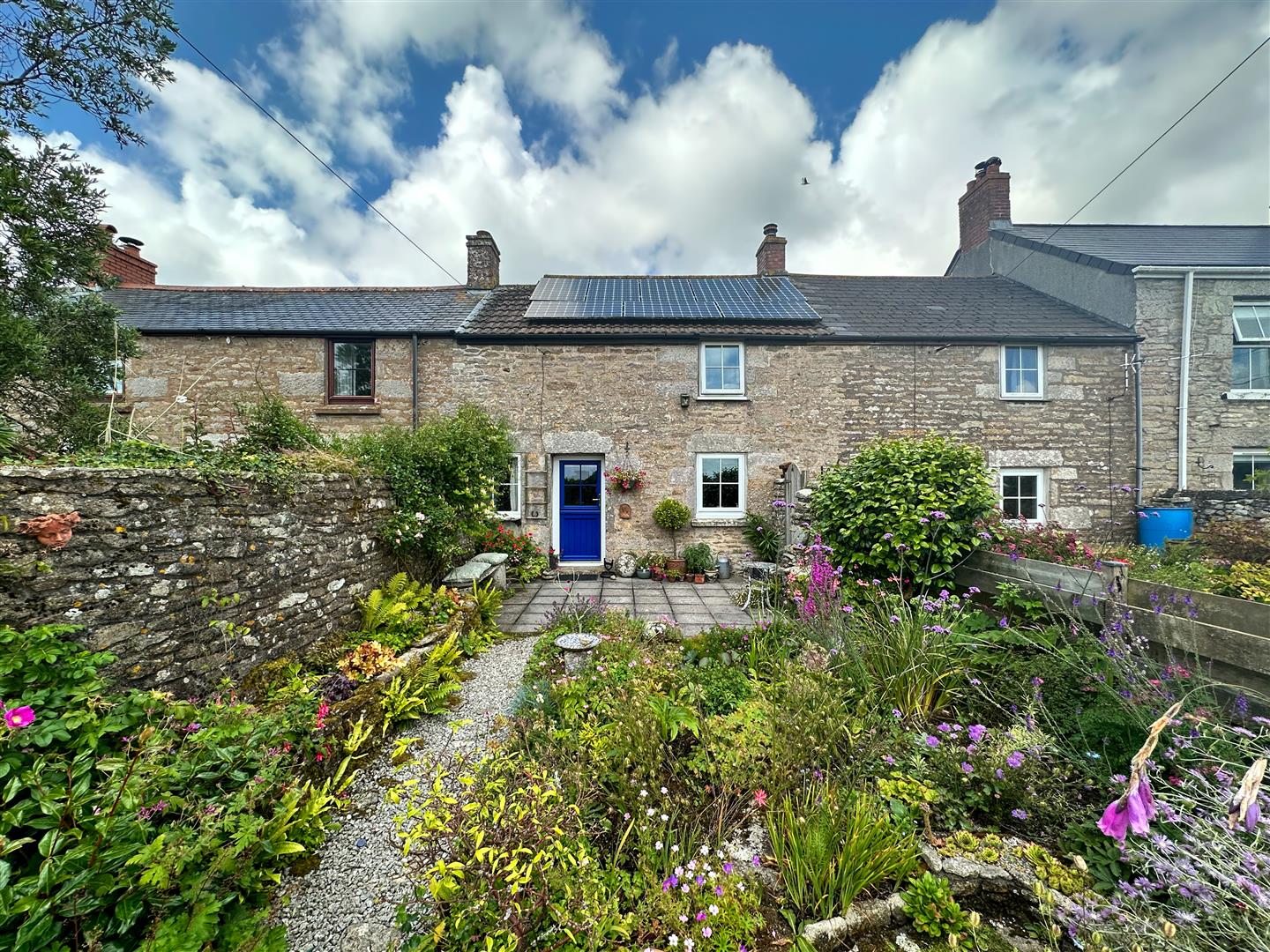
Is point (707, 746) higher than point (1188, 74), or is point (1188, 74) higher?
point (1188, 74)

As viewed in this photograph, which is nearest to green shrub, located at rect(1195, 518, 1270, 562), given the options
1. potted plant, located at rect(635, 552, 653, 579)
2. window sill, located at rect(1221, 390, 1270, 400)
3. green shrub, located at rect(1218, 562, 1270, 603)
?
green shrub, located at rect(1218, 562, 1270, 603)

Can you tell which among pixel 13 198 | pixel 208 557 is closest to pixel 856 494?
pixel 208 557

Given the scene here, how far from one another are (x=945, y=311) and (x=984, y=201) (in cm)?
506

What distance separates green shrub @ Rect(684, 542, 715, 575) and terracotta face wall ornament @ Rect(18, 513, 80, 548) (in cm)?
726

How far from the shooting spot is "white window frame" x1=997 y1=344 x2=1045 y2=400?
9.03 meters

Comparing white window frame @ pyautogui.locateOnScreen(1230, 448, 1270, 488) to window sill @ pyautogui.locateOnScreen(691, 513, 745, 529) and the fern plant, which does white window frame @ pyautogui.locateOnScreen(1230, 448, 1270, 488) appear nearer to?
window sill @ pyautogui.locateOnScreen(691, 513, 745, 529)

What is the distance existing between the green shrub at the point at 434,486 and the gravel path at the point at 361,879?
2.88 meters

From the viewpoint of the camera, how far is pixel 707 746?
2.68 metres

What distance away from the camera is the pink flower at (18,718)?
5.89 feet

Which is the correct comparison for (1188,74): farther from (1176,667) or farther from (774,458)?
(1176,667)

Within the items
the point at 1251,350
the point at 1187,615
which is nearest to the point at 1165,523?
the point at 1251,350

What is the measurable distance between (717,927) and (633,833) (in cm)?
59

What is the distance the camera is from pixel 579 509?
8969 mm

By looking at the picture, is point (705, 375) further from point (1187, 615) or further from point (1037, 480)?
point (1187, 615)
